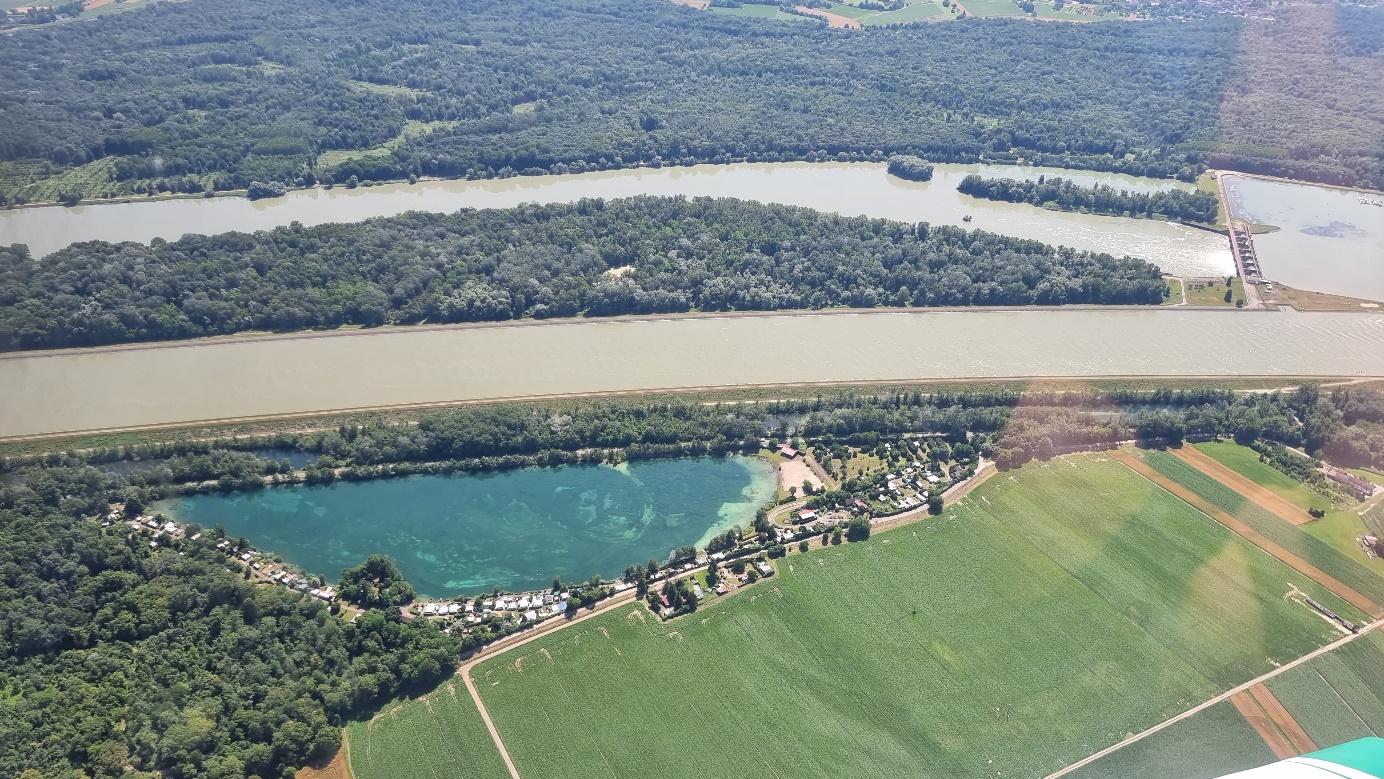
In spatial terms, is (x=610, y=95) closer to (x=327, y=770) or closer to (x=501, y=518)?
(x=501, y=518)

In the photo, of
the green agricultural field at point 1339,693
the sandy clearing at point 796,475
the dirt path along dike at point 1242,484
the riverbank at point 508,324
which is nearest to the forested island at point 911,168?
the riverbank at point 508,324

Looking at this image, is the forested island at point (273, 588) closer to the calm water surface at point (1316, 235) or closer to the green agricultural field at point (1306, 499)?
the green agricultural field at point (1306, 499)

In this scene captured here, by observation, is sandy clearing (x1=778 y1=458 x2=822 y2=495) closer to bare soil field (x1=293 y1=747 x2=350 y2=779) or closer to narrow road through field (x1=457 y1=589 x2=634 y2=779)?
narrow road through field (x1=457 y1=589 x2=634 y2=779)

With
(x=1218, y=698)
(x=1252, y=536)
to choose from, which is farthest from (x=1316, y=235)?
(x=1218, y=698)

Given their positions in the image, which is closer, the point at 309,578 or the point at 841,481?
the point at 309,578

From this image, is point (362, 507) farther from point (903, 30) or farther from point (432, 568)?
point (903, 30)

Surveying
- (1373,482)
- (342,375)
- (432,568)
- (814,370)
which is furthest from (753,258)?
(1373,482)
